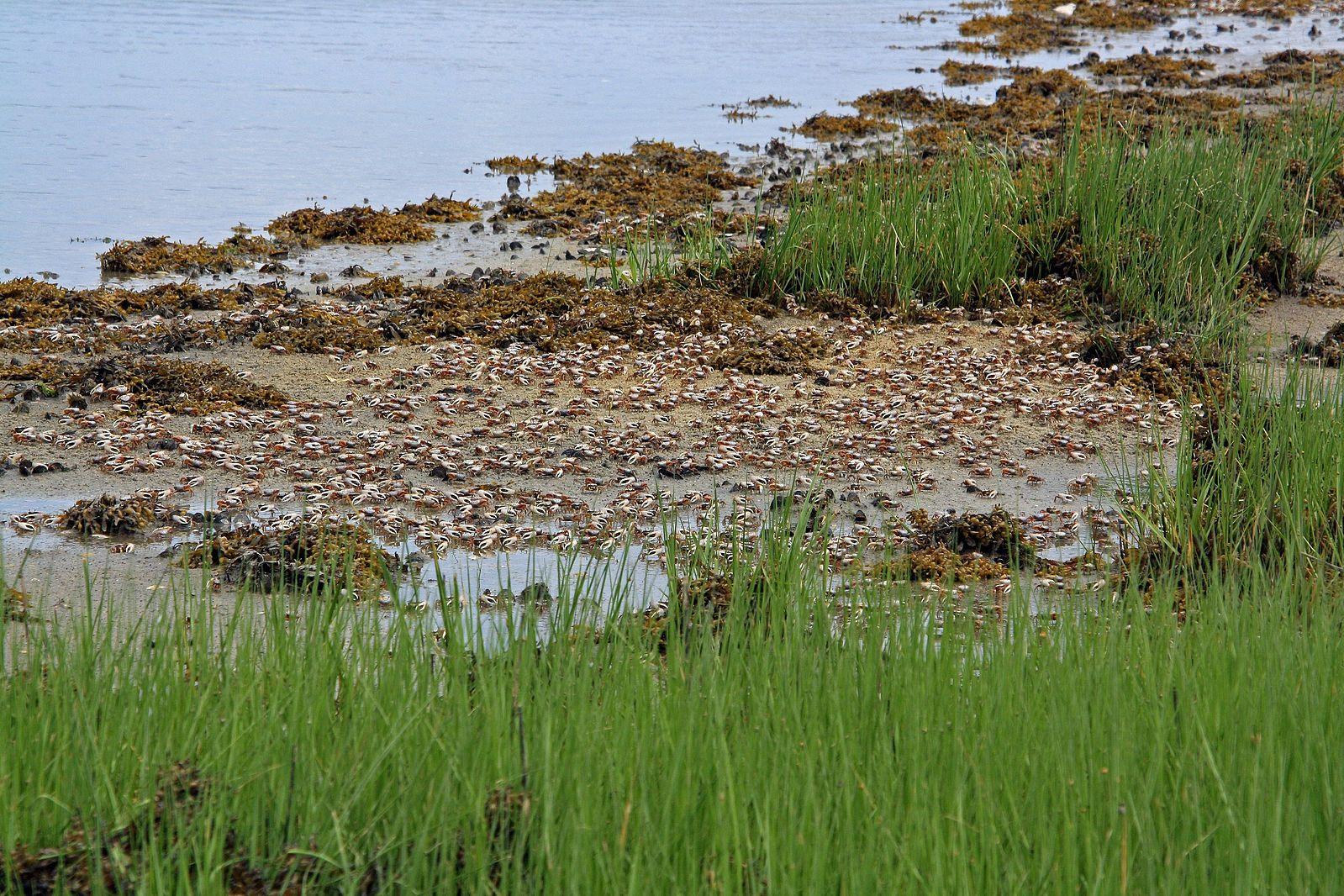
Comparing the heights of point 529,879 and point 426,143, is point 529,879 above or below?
below

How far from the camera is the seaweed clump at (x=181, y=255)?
9633 mm

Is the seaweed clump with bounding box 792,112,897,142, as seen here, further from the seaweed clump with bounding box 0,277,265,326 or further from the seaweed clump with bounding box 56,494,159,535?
the seaweed clump with bounding box 56,494,159,535

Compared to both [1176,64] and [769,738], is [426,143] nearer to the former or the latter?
[1176,64]

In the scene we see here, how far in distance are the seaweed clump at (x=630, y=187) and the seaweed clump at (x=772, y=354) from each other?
115 inches

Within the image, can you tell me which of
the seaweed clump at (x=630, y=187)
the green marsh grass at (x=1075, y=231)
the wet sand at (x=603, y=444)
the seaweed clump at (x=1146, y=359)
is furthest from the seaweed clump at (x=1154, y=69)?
the seaweed clump at (x=1146, y=359)

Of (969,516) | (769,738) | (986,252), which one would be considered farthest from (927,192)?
(769,738)

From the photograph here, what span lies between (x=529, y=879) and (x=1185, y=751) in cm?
121

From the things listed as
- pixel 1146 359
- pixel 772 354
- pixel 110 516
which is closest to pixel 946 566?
pixel 772 354

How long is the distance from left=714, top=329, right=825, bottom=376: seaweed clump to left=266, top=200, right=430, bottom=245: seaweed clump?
372cm

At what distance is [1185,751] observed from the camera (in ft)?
8.50

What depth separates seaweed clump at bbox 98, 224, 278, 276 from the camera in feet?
31.6

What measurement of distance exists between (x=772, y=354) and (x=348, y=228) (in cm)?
435

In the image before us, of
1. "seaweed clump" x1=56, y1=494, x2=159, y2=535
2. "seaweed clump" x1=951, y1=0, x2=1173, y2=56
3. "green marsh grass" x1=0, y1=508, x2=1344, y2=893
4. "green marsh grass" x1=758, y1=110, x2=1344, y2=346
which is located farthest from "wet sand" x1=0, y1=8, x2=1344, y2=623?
"seaweed clump" x1=951, y1=0, x2=1173, y2=56

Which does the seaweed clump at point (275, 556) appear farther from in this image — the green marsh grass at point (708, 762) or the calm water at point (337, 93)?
the calm water at point (337, 93)
